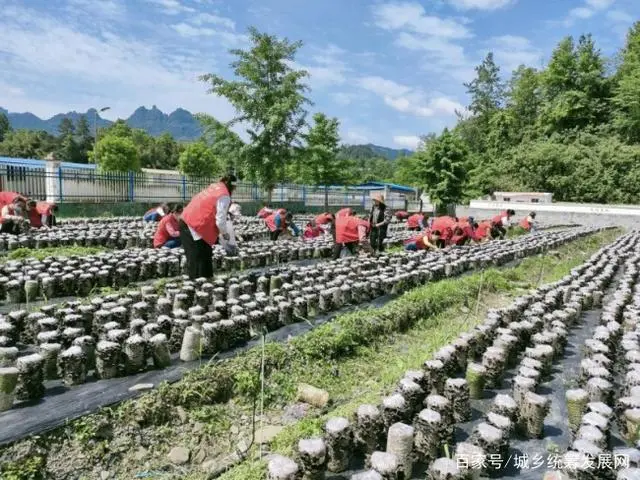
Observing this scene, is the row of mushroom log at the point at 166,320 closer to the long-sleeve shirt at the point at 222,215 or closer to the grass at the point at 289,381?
the grass at the point at 289,381

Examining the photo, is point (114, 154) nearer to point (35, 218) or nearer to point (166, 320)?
point (35, 218)

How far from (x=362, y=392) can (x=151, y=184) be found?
17883 millimetres

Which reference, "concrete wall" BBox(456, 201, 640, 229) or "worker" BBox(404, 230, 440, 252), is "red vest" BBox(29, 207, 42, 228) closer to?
"worker" BBox(404, 230, 440, 252)

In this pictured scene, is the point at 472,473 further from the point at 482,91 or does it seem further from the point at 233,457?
the point at 482,91

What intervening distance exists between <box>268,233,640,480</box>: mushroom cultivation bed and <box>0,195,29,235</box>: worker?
9.07 meters

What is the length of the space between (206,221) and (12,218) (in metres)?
6.12

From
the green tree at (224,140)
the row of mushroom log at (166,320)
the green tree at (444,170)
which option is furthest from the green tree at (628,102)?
the row of mushroom log at (166,320)

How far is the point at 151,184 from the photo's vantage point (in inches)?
769

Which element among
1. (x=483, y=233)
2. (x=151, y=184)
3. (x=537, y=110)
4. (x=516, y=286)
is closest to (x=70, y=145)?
(x=151, y=184)

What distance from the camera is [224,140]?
63.7ft

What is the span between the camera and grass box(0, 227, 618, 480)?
8.86 ft

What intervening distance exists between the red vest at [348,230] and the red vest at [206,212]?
345 cm

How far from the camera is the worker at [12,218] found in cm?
927

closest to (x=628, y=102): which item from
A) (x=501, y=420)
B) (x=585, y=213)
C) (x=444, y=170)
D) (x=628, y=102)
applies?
(x=628, y=102)
